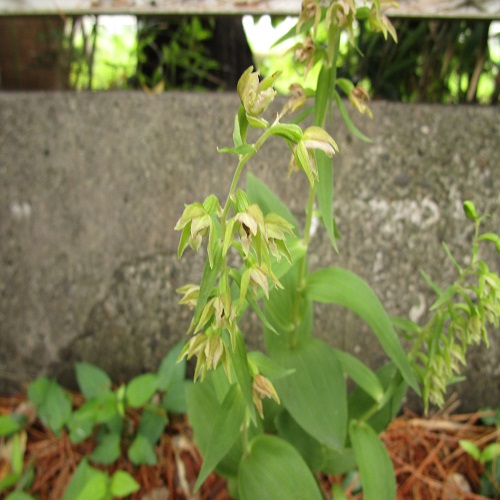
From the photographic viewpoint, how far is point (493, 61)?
147 centimetres

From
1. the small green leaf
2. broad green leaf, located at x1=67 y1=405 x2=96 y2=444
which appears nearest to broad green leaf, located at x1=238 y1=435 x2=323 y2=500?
broad green leaf, located at x1=67 y1=405 x2=96 y2=444

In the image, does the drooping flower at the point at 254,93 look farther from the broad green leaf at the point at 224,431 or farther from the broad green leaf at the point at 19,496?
the broad green leaf at the point at 19,496

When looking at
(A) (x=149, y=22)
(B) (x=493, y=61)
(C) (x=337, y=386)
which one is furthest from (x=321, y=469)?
(A) (x=149, y=22)

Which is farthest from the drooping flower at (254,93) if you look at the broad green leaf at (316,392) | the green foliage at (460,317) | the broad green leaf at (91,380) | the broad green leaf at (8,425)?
the broad green leaf at (8,425)

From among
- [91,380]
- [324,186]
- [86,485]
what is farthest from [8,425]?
[324,186]

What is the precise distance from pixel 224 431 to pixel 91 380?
684mm

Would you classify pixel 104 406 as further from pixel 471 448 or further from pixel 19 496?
pixel 471 448

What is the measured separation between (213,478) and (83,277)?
0.64 meters

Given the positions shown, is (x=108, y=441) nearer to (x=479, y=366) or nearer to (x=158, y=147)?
(x=158, y=147)

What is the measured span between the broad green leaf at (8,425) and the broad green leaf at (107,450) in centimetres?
23

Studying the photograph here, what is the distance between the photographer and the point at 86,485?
1078 mm

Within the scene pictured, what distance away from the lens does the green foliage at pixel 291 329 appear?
2.02 ft

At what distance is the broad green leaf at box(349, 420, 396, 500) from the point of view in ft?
2.94

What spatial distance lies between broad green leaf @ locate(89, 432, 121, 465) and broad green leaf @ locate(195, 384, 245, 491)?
484 millimetres
